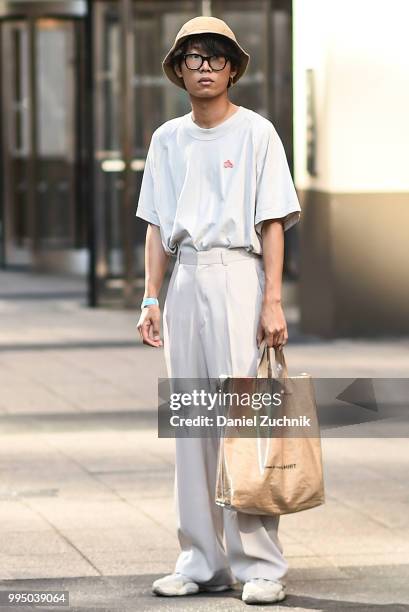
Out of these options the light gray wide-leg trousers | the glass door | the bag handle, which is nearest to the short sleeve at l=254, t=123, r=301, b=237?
the light gray wide-leg trousers

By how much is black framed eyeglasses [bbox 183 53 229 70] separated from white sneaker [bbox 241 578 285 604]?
160 cm

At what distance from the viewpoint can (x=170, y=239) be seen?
5.49 metres

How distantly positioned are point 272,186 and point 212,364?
587mm

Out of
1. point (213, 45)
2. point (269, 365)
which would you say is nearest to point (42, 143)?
point (213, 45)

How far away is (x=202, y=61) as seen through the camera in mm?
5375

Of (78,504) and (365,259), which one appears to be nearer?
Answer: (78,504)

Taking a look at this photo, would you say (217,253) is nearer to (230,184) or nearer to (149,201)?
(230,184)

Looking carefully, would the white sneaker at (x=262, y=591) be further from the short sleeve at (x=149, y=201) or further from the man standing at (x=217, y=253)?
the short sleeve at (x=149, y=201)

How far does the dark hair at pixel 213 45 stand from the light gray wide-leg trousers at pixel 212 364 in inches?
23.9

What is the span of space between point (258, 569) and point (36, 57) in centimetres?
1552

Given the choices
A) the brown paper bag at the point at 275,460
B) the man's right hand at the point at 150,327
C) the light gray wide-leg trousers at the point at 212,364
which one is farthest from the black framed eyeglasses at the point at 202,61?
the brown paper bag at the point at 275,460

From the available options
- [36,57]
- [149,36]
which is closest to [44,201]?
[36,57]

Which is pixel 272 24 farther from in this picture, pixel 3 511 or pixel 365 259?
pixel 3 511

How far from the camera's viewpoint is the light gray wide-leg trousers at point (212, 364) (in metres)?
5.43
